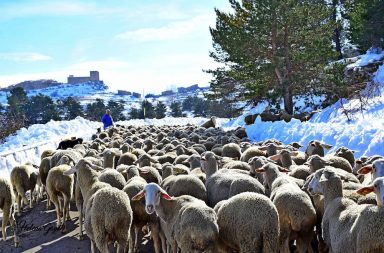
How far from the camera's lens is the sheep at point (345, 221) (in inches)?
176

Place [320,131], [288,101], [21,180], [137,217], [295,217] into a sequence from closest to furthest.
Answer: [295,217] → [137,217] → [21,180] → [320,131] → [288,101]

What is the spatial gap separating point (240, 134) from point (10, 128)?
1871 cm

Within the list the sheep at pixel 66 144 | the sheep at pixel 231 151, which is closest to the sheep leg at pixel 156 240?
the sheep at pixel 231 151

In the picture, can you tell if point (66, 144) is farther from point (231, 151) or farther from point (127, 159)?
point (231, 151)

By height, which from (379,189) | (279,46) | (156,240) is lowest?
(156,240)

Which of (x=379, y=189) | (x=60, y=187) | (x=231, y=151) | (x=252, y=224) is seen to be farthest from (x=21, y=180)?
(x=379, y=189)

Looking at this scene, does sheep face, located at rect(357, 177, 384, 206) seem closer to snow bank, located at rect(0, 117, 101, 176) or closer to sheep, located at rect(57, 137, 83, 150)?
snow bank, located at rect(0, 117, 101, 176)

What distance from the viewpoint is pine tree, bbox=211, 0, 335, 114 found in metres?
24.1

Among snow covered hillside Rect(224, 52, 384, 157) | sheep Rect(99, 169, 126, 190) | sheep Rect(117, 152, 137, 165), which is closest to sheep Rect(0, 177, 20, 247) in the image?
sheep Rect(99, 169, 126, 190)

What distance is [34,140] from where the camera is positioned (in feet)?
83.0

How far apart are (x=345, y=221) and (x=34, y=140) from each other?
909 inches

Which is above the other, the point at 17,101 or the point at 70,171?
the point at 17,101

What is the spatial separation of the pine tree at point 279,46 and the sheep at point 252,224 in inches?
755

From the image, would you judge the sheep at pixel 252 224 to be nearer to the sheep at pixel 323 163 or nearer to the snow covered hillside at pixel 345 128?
the sheep at pixel 323 163
